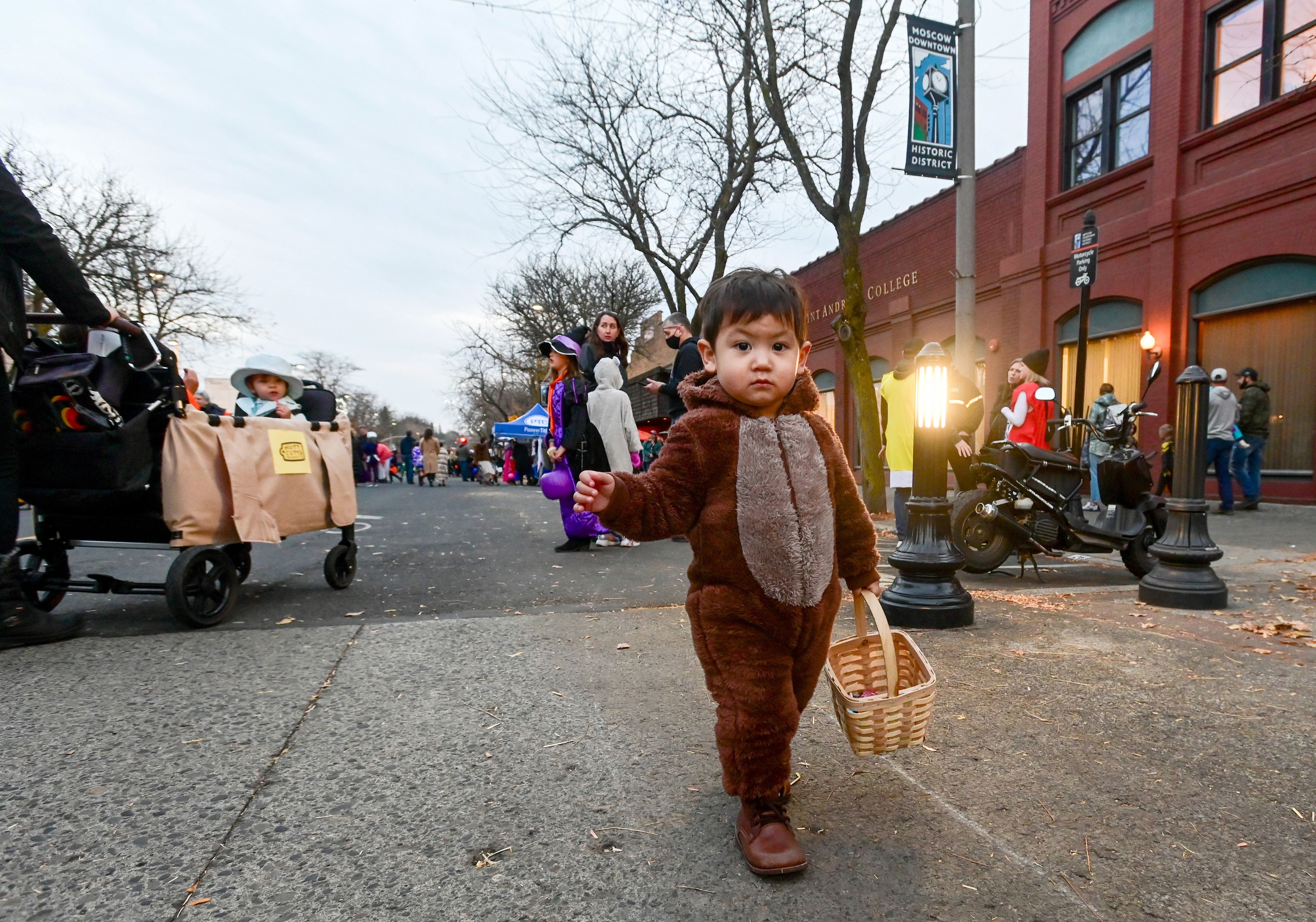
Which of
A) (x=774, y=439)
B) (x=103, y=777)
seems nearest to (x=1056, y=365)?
(x=774, y=439)

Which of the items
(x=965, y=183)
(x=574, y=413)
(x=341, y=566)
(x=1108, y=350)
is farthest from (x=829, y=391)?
(x=341, y=566)

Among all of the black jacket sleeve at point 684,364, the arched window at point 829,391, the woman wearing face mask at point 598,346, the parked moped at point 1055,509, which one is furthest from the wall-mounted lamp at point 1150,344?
the arched window at point 829,391

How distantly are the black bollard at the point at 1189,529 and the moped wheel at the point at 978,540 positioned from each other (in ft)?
3.68

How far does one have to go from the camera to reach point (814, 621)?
A: 1.85 metres

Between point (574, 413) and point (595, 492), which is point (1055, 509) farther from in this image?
point (595, 492)

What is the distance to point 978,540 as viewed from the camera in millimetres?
5566

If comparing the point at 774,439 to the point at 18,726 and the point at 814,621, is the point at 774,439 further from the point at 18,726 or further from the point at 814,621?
the point at 18,726

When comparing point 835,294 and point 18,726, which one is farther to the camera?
point 835,294

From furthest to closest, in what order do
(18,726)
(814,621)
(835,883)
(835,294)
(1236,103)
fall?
1. (835,294)
2. (1236,103)
3. (18,726)
4. (814,621)
5. (835,883)

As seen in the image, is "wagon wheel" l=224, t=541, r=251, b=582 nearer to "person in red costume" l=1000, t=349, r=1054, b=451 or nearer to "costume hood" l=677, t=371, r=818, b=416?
"costume hood" l=677, t=371, r=818, b=416

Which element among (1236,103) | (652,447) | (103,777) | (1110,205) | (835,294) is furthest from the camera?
(835,294)

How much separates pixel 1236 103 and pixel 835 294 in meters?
Answer: 11.3

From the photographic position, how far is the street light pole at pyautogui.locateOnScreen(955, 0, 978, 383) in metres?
8.12

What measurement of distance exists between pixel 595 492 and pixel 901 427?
5862mm
